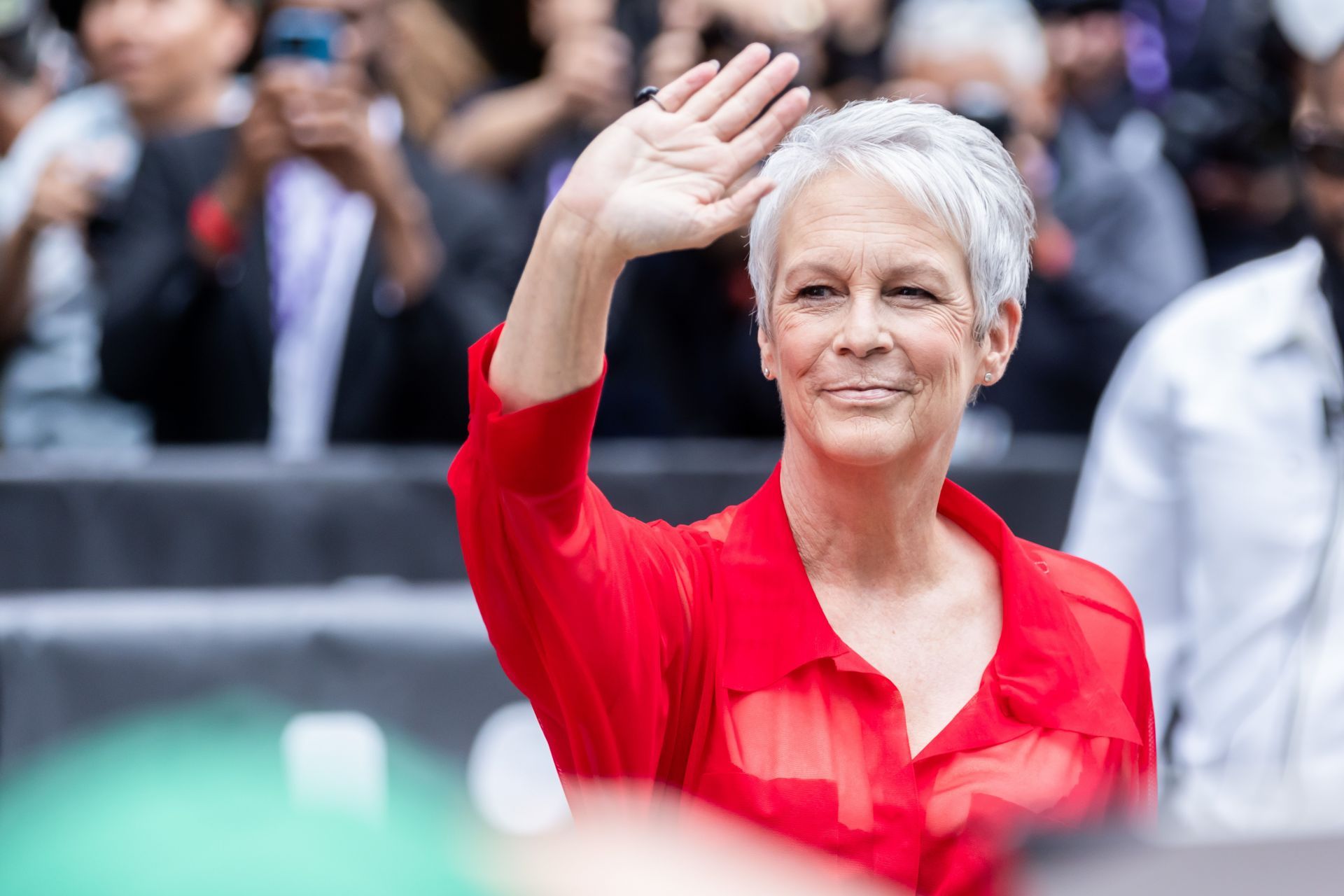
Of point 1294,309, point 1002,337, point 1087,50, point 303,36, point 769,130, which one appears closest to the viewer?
point 769,130

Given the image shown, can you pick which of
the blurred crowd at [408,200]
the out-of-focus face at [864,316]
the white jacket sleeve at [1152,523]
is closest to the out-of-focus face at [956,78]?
the blurred crowd at [408,200]

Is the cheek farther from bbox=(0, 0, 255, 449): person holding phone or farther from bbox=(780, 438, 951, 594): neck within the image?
bbox=(0, 0, 255, 449): person holding phone

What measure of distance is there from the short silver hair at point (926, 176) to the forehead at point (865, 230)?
1cm

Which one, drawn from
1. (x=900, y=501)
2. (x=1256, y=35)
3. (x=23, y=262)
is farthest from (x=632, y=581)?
(x=23, y=262)

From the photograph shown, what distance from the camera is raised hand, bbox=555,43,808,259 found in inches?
82.4

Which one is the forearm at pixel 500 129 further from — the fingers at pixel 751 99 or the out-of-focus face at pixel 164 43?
the fingers at pixel 751 99

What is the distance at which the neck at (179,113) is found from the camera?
5672 mm

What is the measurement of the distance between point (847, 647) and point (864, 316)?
1.53 ft

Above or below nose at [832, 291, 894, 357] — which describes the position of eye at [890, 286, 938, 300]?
above

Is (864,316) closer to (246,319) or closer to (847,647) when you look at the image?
(847,647)

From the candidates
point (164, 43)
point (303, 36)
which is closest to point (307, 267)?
point (303, 36)

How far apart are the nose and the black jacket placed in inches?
106

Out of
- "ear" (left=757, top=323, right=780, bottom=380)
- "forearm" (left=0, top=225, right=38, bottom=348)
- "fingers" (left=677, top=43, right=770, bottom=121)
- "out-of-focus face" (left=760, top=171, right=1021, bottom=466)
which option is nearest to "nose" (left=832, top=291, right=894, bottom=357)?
"out-of-focus face" (left=760, top=171, right=1021, bottom=466)

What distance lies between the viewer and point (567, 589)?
2.10 metres
